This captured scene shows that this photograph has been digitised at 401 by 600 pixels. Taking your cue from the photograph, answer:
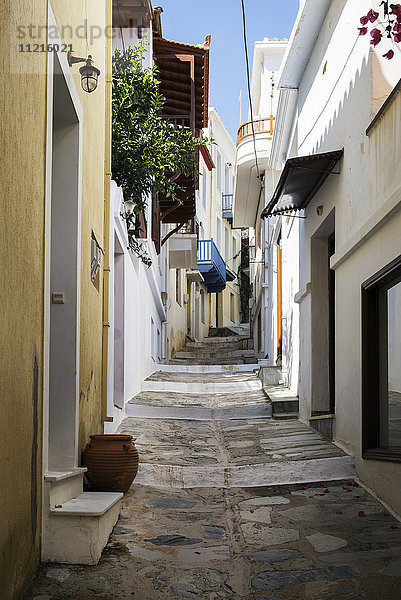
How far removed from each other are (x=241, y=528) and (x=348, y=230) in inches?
123

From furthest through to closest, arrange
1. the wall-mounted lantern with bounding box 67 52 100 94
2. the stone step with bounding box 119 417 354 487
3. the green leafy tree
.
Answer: the green leafy tree → the stone step with bounding box 119 417 354 487 → the wall-mounted lantern with bounding box 67 52 100 94

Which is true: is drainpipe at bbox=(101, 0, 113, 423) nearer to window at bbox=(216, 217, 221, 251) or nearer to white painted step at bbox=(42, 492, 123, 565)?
white painted step at bbox=(42, 492, 123, 565)

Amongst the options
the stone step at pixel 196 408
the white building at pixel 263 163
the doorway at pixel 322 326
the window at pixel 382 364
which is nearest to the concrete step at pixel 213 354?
the white building at pixel 263 163

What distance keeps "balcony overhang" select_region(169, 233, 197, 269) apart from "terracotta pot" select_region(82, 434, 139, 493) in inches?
586

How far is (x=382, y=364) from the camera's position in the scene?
589 cm

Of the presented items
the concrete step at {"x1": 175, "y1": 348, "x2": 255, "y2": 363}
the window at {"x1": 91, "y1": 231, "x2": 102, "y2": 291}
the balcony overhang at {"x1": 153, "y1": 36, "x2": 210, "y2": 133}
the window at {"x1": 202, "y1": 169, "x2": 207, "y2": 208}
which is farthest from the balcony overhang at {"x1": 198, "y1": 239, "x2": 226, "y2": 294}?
the window at {"x1": 91, "y1": 231, "x2": 102, "y2": 291}

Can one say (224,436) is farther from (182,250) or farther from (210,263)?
(210,263)

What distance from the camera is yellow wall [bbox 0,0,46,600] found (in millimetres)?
3010

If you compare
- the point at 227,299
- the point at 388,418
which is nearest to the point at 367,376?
the point at 388,418

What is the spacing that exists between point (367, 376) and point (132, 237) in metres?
5.29

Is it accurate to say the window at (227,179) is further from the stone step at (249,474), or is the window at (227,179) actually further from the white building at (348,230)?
the stone step at (249,474)

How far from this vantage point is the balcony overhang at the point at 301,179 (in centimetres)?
718

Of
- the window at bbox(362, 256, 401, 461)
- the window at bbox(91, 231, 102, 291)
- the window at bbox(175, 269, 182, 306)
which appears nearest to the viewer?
the window at bbox(362, 256, 401, 461)

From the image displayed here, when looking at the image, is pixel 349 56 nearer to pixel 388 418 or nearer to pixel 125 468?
pixel 388 418
